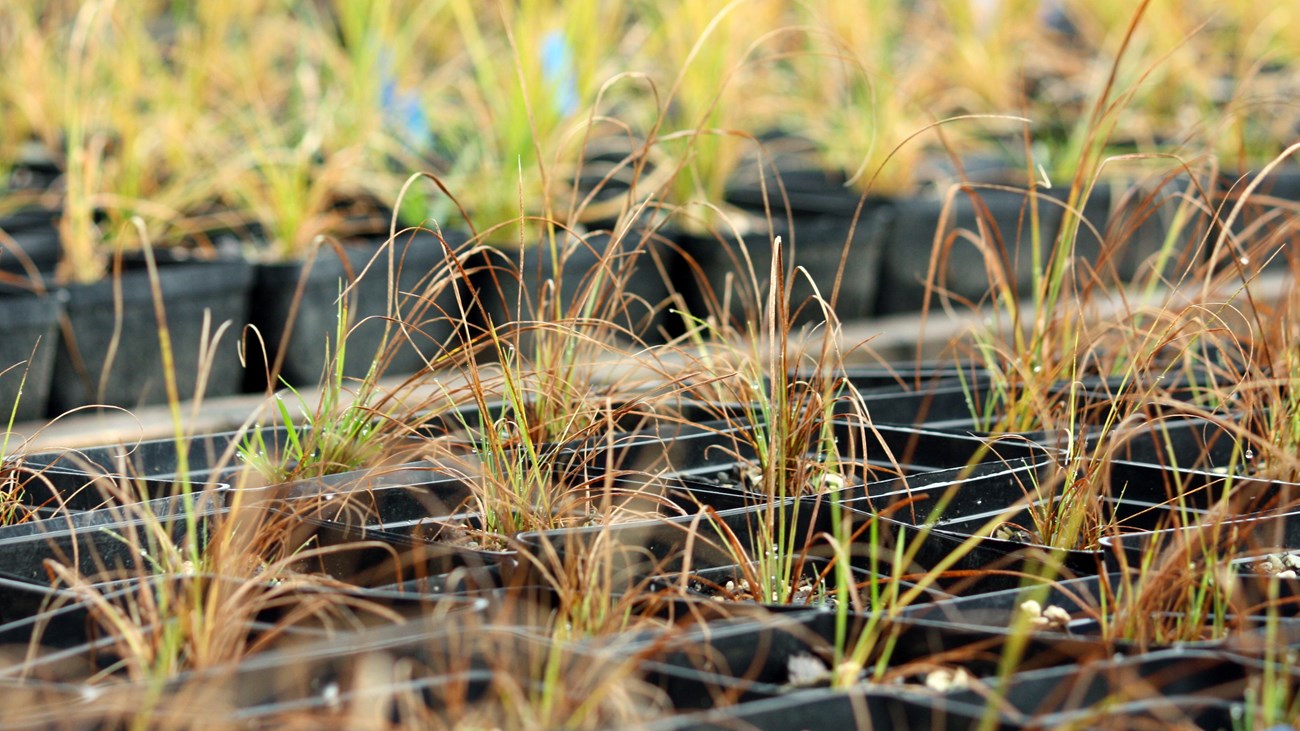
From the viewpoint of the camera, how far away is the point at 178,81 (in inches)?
123

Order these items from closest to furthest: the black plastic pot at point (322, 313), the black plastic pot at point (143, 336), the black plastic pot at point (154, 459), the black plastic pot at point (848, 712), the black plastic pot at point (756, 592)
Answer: the black plastic pot at point (848, 712) < the black plastic pot at point (756, 592) < the black plastic pot at point (154, 459) < the black plastic pot at point (143, 336) < the black plastic pot at point (322, 313)

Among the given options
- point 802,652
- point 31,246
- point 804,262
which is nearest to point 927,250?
point 804,262

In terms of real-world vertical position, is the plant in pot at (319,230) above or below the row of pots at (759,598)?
above

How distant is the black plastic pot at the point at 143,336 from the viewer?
2.02 meters

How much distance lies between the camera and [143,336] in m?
2.05

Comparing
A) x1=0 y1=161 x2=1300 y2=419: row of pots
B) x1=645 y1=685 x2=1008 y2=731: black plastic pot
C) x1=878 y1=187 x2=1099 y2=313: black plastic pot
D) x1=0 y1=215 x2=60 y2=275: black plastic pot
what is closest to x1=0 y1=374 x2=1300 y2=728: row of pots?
x1=645 y1=685 x2=1008 y2=731: black plastic pot

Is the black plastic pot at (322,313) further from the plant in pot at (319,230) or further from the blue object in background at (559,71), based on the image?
the blue object in background at (559,71)

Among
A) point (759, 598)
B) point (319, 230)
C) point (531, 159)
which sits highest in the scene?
point (531, 159)

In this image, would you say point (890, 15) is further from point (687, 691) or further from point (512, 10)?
point (687, 691)

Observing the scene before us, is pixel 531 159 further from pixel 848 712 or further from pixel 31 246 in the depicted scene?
pixel 848 712

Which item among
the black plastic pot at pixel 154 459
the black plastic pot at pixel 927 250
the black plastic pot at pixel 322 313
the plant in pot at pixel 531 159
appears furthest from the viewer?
the black plastic pot at pixel 927 250

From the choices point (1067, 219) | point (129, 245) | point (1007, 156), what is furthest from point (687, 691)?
point (1007, 156)

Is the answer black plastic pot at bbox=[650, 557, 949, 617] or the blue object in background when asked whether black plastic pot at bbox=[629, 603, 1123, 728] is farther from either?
the blue object in background

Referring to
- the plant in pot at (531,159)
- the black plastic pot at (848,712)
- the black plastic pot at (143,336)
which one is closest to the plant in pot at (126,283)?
the black plastic pot at (143,336)
